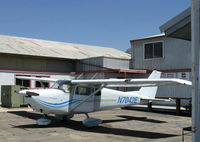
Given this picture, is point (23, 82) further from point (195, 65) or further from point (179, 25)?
point (195, 65)

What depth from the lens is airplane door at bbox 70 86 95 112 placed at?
10.6m

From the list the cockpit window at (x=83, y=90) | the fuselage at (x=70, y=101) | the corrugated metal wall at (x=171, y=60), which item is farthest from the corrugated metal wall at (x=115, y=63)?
the cockpit window at (x=83, y=90)

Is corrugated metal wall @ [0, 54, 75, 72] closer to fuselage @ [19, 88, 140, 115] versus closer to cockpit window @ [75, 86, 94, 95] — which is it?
fuselage @ [19, 88, 140, 115]

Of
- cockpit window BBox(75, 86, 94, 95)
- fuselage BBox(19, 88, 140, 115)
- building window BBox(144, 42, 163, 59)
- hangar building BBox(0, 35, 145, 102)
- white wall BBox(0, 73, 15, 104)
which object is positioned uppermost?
building window BBox(144, 42, 163, 59)

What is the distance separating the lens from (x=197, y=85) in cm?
486

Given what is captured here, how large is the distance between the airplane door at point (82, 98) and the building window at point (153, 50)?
10661mm

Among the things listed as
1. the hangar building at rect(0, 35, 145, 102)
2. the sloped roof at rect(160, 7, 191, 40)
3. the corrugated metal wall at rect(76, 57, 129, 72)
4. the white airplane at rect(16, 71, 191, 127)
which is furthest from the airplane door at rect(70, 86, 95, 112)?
the corrugated metal wall at rect(76, 57, 129, 72)

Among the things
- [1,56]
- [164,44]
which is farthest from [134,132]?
[1,56]

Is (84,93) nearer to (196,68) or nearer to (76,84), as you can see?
(76,84)

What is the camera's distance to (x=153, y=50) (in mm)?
20375

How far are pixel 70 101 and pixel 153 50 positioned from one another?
11.8m

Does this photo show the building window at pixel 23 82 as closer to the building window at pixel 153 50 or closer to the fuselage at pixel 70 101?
the building window at pixel 153 50

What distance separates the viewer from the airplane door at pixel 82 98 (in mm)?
10602

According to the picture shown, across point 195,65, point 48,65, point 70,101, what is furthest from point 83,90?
point 48,65
